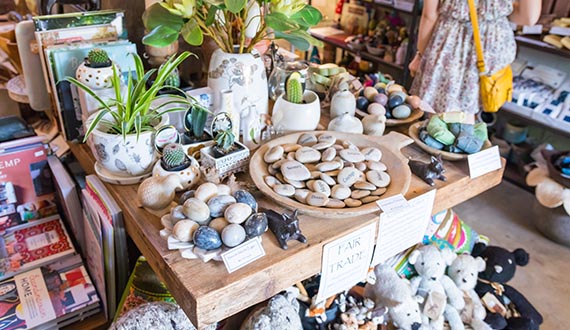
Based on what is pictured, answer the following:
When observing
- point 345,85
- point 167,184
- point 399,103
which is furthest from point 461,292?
point 167,184

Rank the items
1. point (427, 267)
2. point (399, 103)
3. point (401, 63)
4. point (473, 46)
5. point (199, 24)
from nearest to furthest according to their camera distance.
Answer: point (199, 24) → point (399, 103) → point (427, 267) → point (473, 46) → point (401, 63)

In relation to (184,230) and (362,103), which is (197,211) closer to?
(184,230)

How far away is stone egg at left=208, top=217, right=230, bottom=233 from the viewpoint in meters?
0.85

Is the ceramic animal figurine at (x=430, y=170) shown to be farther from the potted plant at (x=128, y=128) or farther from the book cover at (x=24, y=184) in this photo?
the book cover at (x=24, y=184)

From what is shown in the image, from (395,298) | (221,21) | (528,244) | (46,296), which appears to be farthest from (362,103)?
(528,244)

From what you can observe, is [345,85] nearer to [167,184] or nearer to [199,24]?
[199,24]

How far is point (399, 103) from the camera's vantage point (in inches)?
53.9

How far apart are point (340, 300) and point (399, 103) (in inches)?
23.5

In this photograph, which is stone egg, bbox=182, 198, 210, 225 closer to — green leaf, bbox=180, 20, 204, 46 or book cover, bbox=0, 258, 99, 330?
green leaf, bbox=180, 20, 204, 46

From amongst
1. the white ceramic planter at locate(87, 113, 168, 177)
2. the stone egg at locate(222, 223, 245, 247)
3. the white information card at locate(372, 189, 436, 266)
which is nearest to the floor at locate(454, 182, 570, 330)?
the white information card at locate(372, 189, 436, 266)

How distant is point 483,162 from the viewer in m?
1.18

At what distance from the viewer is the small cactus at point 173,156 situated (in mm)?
998

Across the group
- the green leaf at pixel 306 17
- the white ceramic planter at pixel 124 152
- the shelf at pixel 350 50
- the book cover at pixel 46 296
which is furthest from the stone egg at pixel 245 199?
the shelf at pixel 350 50

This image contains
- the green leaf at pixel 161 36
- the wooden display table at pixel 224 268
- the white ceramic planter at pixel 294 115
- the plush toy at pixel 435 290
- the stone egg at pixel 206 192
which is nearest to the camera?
the wooden display table at pixel 224 268
